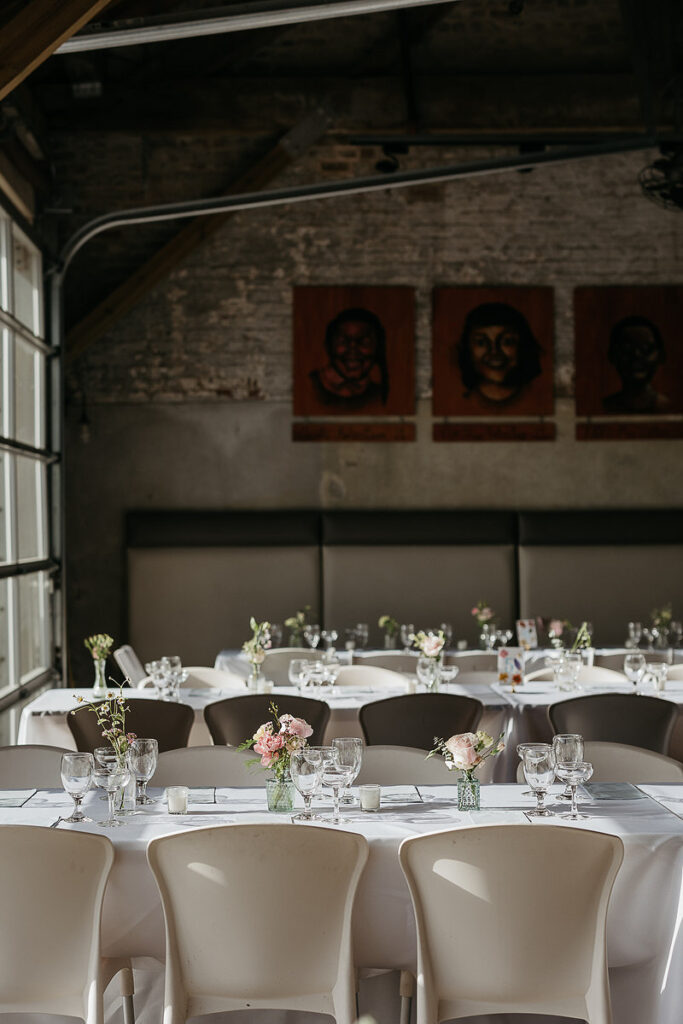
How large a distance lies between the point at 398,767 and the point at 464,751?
69cm

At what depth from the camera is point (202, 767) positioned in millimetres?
3717

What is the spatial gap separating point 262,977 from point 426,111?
8223 millimetres

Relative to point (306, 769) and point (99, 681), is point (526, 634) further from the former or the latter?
point (306, 769)

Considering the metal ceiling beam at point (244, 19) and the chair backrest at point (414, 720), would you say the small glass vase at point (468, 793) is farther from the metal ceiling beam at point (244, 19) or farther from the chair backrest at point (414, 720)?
the metal ceiling beam at point (244, 19)

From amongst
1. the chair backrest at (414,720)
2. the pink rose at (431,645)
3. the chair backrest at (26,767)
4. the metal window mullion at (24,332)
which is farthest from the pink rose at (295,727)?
the metal window mullion at (24,332)

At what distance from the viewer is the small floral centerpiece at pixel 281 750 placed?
10.1ft

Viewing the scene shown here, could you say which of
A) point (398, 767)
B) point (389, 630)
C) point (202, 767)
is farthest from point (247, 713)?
point (389, 630)

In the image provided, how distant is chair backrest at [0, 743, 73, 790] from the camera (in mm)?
3713

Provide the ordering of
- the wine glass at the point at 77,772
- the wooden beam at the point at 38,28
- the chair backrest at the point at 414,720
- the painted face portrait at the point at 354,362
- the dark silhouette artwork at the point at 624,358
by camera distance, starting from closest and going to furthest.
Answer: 1. the wine glass at the point at 77,772
2. the wooden beam at the point at 38,28
3. the chair backrest at the point at 414,720
4. the painted face portrait at the point at 354,362
5. the dark silhouette artwork at the point at 624,358

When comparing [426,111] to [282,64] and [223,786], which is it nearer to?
[282,64]

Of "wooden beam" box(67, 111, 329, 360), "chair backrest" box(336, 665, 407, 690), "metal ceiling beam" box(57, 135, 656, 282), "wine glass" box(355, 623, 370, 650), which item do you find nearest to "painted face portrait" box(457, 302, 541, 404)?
"wooden beam" box(67, 111, 329, 360)

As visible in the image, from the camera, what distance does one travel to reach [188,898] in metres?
2.53

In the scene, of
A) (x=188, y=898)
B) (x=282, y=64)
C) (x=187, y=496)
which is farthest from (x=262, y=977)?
(x=282, y=64)

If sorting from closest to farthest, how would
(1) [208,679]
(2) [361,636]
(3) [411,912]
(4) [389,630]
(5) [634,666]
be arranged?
(3) [411,912] → (5) [634,666] → (1) [208,679] → (4) [389,630] → (2) [361,636]
